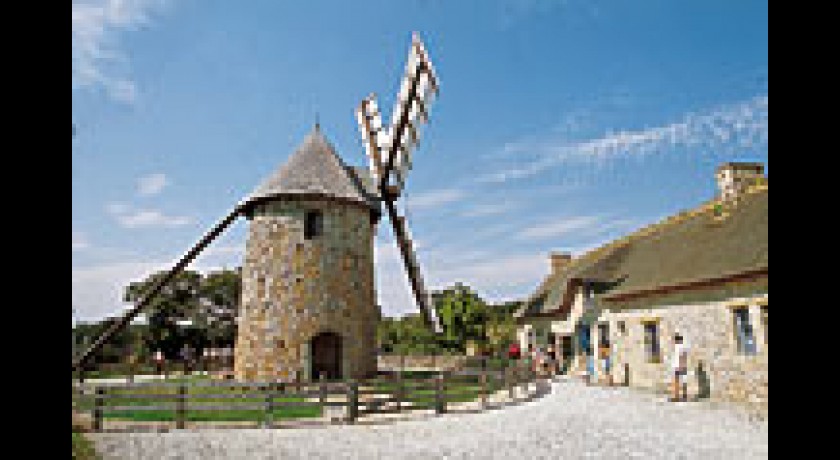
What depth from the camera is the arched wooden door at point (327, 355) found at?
50.3ft

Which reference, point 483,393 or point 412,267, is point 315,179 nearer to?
point 412,267

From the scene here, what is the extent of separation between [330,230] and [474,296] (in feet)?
37.7

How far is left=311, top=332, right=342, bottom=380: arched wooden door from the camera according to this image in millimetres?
15320

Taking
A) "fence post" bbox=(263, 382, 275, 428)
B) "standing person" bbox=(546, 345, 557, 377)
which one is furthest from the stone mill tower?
"standing person" bbox=(546, 345, 557, 377)

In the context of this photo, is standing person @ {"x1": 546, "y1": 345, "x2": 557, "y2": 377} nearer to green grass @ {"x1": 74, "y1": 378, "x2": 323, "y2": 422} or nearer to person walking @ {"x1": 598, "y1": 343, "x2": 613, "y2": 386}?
person walking @ {"x1": 598, "y1": 343, "x2": 613, "y2": 386}

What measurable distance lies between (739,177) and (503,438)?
12107mm

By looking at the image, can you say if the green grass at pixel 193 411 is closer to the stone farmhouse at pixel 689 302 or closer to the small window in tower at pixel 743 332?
the stone farmhouse at pixel 689 302

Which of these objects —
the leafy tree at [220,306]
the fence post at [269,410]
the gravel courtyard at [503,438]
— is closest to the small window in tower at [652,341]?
the gravel courtyard at [503,438]

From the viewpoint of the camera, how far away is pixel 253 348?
577 inches

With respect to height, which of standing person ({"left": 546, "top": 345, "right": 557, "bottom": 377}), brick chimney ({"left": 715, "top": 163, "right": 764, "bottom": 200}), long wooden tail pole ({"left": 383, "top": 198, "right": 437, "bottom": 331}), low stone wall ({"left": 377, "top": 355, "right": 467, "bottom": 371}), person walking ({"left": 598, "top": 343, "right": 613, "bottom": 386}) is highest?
brick chimney ({"left": 715, "top": 163, "right": 764, "bottom": 200})

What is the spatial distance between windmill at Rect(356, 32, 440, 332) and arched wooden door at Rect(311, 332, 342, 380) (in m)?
3.26
